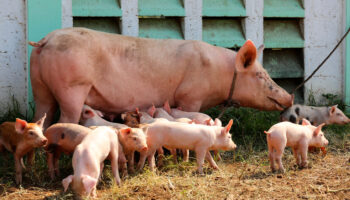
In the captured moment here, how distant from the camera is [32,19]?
22.4 feet

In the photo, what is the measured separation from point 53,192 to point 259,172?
2.06m

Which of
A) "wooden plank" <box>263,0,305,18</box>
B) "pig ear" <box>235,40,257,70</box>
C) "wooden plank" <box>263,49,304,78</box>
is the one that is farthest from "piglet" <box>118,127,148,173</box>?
"wooden plank" <box>263,0,305,18</box>

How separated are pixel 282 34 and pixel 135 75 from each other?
2.95 metres

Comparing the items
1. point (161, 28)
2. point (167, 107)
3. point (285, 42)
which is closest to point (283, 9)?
point (285, 42)

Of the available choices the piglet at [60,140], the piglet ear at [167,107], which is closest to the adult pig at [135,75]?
the piglet ear at [167,107]

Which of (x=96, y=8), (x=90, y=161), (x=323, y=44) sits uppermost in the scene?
(x=96, y=8)

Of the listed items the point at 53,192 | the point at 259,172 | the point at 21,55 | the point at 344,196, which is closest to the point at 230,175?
the point at 259,172

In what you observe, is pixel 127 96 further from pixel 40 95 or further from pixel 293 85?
pixel 293 85

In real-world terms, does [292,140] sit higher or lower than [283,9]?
lower

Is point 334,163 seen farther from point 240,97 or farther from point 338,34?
point 338,34

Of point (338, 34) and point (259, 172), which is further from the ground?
point (338, 34)

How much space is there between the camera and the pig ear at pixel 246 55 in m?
6.62

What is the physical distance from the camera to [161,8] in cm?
740

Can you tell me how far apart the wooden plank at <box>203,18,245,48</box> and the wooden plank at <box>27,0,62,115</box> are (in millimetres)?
2187
